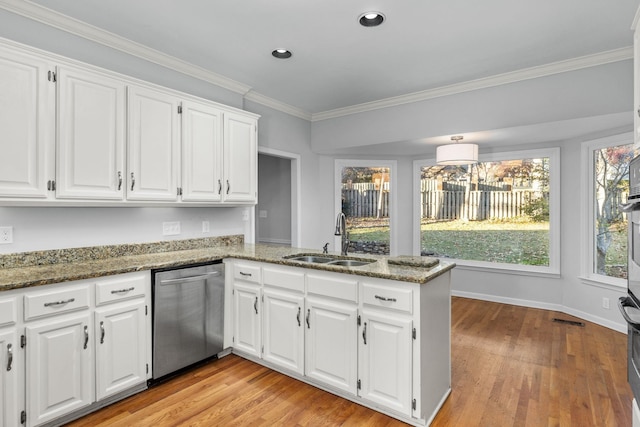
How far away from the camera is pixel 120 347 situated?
2.34 metres

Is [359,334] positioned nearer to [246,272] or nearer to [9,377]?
[246,272]

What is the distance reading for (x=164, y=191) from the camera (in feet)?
9.48

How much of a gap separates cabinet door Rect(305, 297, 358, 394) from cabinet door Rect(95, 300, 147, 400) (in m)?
1.17

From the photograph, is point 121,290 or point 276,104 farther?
point 276,104

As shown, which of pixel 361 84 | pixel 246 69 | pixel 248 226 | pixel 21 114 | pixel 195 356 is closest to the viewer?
pixel 21 114

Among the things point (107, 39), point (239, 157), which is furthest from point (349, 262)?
point (107, 39)

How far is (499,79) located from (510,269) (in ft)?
8.38

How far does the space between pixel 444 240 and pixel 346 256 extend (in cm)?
297

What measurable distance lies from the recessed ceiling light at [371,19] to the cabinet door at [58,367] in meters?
2.71

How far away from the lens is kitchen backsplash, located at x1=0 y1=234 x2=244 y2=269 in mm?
2381

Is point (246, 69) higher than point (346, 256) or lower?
higher

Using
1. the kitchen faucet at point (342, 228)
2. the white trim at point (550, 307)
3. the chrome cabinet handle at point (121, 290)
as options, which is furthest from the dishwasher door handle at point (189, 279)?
the white trim at point (550, 307)

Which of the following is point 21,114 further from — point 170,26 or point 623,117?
point 623,117

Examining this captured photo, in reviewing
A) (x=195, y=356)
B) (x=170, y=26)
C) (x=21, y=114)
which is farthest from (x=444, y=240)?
(x=21, y=114)
